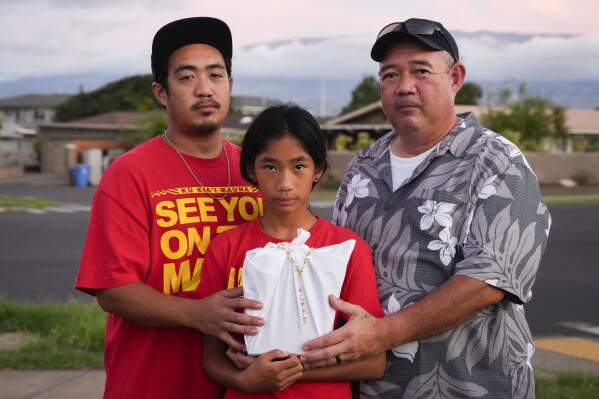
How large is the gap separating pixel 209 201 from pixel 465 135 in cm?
96

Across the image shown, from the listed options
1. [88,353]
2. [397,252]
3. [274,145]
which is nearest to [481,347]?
[397,252]

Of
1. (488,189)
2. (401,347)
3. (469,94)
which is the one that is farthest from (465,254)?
(469,94)

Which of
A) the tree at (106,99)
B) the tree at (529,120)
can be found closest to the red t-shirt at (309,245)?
the tree at (529,120)

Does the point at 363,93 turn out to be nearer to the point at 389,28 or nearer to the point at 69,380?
the point at 69,380

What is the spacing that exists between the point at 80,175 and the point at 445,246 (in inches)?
1348

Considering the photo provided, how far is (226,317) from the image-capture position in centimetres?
254

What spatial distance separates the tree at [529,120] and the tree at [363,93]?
95.9ft

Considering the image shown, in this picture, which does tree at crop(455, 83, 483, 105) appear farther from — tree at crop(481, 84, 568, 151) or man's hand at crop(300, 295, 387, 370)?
man's hand at crop(300, 295, 387, 370)

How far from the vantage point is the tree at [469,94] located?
5884cm

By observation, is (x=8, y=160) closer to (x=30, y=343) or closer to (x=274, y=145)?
(x=30, y=343)

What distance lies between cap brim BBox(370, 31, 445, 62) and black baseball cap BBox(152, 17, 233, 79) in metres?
0.58

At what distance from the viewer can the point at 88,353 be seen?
20.5 feet

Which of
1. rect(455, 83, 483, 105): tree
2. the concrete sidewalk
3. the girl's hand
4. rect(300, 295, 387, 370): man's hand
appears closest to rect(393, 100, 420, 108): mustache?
rect(300, 295, 387, 370): man's hand

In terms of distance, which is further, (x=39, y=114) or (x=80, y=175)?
(x=39, y=114)
